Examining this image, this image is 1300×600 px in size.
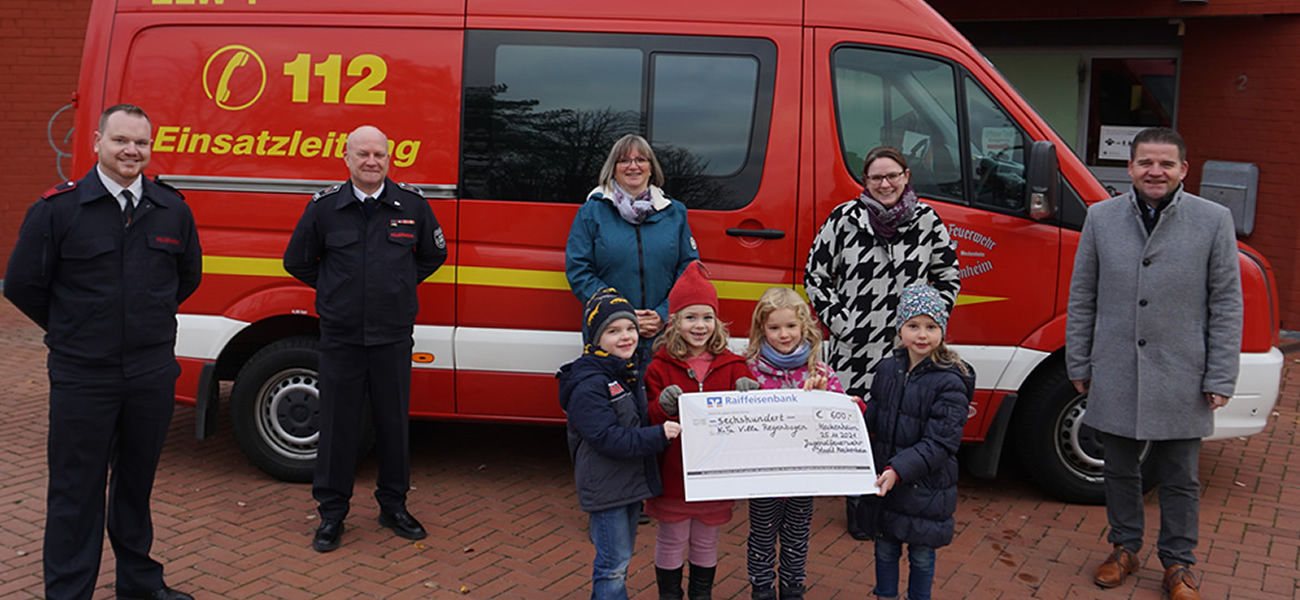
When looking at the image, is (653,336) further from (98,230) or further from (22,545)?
(22,545)

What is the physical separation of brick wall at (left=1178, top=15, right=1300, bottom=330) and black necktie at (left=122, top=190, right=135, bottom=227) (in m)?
9.08

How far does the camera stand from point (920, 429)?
3906 millimetres

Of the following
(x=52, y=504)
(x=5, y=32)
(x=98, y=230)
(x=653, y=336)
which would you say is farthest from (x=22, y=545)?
(x=5, y=32)

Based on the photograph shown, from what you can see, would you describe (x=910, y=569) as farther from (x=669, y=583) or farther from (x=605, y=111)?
(x=605, y=111)

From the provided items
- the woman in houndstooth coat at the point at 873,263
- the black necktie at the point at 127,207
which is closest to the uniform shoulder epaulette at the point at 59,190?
the black necktie at the point at 127,207

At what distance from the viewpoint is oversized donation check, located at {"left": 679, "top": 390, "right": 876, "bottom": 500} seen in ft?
12.3

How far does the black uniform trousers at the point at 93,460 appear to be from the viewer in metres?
3.99

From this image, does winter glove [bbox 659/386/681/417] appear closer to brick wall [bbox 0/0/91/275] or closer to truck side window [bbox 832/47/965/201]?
truck side window [bbox 832/47/965/201]

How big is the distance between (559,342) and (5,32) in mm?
8175

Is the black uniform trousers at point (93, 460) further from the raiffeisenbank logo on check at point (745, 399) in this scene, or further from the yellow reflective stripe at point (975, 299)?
the yellow reflective stripe at point (975, 299)

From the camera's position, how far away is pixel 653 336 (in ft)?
15.9

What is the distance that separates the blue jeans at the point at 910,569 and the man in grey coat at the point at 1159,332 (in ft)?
3.48

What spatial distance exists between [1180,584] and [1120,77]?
7.15 m

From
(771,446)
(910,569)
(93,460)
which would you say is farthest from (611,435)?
(93,460)
